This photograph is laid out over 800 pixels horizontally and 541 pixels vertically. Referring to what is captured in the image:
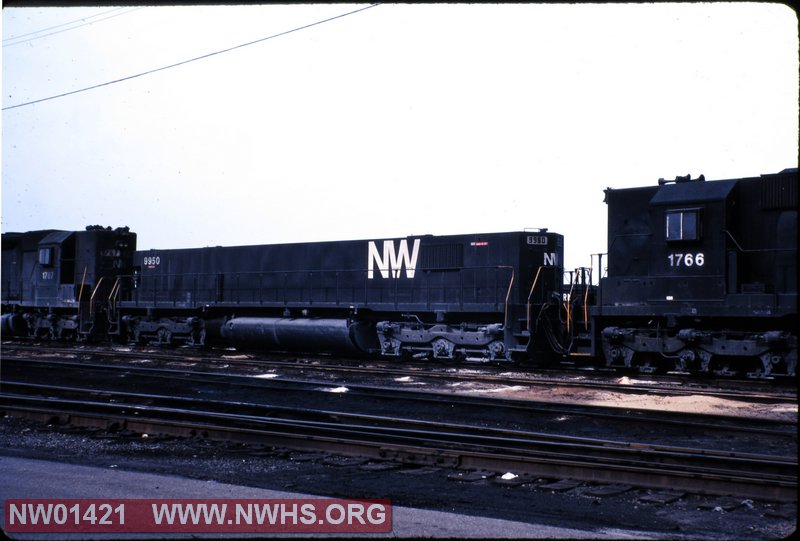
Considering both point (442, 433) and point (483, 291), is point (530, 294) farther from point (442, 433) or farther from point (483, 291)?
point (442, 433)

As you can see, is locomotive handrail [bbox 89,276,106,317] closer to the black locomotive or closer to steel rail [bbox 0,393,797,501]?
the black locomotive

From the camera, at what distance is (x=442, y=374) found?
16328 mm

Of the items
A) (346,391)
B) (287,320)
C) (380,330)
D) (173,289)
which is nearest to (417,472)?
(346,391)

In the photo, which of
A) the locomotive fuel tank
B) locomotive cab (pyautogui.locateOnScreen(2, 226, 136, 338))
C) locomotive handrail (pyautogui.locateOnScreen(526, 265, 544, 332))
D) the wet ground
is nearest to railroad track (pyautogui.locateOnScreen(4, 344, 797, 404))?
the locomotive fuel tank

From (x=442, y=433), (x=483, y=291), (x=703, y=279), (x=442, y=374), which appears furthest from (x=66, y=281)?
(x=442, y=433)

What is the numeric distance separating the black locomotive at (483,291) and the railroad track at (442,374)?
82 cm

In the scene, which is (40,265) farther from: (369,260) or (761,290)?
(761,290)

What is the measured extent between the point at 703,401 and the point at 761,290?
11.7 feet

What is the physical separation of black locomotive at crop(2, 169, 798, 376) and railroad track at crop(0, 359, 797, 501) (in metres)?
5.25

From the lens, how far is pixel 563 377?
15.9 metres

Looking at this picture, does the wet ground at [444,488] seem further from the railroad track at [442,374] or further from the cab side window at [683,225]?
the cab side window at [683,225]
